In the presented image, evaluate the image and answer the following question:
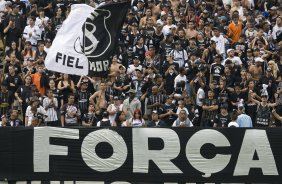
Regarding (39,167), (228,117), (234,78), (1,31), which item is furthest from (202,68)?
(39,167)

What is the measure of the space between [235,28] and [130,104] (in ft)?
19.3

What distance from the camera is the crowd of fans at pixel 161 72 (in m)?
26.7

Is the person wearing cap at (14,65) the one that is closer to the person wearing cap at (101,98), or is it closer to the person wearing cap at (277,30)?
the person wearing cap at (101,98)

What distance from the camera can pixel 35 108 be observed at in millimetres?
26453

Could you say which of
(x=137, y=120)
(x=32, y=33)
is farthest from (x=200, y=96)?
(x=32, y=33)

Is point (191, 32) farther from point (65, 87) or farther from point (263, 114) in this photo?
point (263, 114)

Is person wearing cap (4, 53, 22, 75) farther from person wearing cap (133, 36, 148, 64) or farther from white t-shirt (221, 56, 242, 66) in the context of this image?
white t-shirt (221, 56, 242, 66)

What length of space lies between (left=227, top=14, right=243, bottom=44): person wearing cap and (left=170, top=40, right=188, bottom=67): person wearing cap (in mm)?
2298

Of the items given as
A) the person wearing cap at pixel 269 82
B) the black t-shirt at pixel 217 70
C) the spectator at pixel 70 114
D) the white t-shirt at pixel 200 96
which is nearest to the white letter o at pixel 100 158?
the spectator at pixel 70 114

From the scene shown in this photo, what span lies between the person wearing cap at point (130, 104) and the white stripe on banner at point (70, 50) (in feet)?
18.8

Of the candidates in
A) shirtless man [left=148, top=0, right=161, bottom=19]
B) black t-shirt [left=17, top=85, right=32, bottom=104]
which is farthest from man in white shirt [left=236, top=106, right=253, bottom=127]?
shirtless man [left=148, top=0, right=161, bottom=19]

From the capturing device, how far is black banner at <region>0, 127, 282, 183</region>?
2073 centimetres

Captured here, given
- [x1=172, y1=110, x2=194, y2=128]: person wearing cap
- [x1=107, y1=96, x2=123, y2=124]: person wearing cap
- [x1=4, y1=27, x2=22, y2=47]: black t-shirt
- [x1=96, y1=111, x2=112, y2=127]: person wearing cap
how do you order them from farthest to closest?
[x1=4, y1=27, x2=22, y2=47]: black t-shirt < [x1=107, y1=96, x2=123, y2=124]: person wearing cap < [x1=172, y1=110, x2=194, y2=128]: person wearing cap < [x1=96, y1=111, x2=112, y2=127]: person wearing cap

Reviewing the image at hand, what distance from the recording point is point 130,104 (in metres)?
27.2
